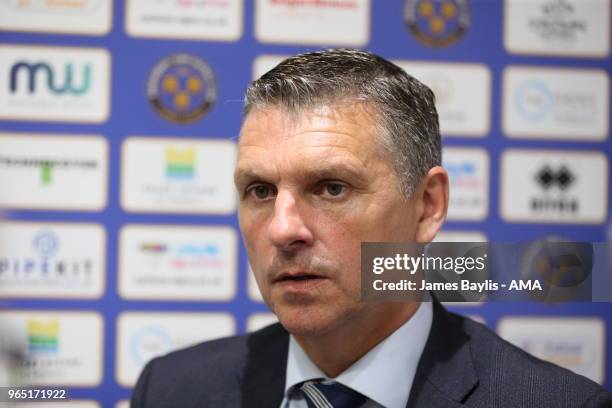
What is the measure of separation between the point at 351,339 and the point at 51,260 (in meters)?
1.20

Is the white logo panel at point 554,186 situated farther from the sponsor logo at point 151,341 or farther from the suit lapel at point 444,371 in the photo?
the sponsor logo at point 151,341

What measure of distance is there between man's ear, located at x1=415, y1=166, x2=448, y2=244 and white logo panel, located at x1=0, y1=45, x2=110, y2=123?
1.22 metres

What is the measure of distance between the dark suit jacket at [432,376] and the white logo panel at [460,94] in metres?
0.94

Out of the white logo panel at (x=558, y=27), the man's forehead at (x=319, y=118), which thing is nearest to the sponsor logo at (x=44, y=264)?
the man's forehead at (x=319, y=118)

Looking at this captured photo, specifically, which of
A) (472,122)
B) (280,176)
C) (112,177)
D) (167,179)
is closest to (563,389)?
(280,176)

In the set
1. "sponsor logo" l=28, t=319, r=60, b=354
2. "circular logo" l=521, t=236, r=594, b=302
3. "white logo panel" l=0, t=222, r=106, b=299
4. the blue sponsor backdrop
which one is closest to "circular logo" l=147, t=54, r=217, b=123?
the blue sponsor backdrop

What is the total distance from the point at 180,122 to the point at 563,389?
4.67ft

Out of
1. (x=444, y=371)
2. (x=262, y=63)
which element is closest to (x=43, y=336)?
(x=262, y=63)

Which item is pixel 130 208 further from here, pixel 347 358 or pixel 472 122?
pixel 472 122

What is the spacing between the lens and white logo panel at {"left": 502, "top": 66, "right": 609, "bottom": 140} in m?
2.16

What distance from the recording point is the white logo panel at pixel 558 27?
84.9 inches

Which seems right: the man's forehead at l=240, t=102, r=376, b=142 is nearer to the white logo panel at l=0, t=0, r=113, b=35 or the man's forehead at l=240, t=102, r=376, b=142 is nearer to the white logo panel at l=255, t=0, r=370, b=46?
the white logo panel at l=255, t=0, r=370, b=46

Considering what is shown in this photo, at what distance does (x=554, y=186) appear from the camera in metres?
2.15

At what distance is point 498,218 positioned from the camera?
7.02 ft
